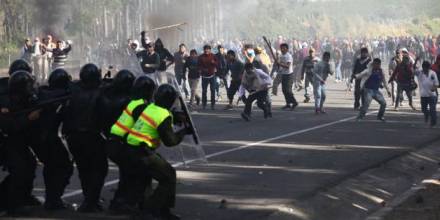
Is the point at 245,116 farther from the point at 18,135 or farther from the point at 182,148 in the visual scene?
the point at 18,135

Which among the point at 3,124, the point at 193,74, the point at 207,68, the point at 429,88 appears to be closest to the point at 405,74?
the point at 429,88

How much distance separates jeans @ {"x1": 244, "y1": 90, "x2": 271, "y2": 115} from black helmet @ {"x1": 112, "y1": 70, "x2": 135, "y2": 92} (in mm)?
11440

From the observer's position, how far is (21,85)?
9.36m

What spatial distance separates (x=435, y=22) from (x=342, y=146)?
85.9 m

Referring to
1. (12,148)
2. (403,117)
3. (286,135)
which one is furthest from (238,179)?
(403,117)

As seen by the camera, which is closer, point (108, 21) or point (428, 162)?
point (428, 162)

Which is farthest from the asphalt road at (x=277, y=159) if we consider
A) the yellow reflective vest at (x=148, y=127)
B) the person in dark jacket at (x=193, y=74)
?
the yellow reflective vest at (x=148, y=127)

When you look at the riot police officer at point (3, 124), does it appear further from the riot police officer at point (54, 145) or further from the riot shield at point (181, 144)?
the riot shield at point (181, 144)

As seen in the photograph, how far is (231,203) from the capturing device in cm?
1066

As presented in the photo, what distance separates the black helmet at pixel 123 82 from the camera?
964cm

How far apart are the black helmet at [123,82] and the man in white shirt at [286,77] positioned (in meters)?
14.5

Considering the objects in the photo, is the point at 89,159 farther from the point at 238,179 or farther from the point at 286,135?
the point at 286,135

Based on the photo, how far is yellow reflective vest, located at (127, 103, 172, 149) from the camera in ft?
29.2

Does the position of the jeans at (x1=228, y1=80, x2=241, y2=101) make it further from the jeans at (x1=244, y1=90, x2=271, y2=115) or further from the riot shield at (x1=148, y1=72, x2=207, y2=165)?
the riot shield at (x1=148, y1=72, x2=207, y2=165)
